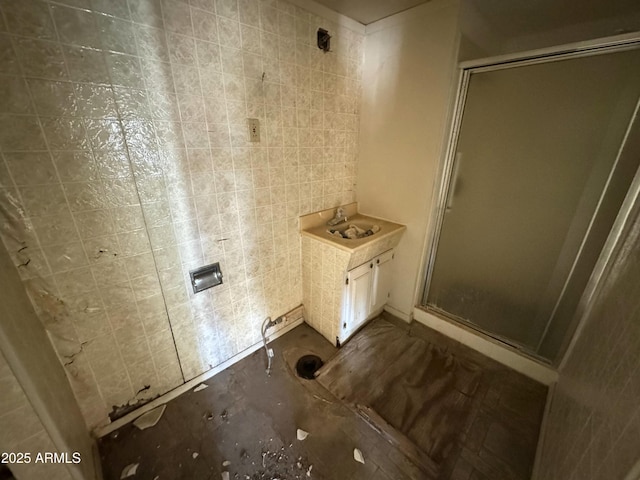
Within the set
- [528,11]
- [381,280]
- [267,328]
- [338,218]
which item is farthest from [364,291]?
[528,11]

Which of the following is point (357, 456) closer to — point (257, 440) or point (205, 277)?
point (257, 440)

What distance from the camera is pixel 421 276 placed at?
6.78 feet

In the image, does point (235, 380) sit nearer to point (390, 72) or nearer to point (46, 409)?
point (46, 409)

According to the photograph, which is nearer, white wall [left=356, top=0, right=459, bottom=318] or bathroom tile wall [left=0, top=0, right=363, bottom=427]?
bathroom tile wall [left=0, top=0, right=363, bottom=427]

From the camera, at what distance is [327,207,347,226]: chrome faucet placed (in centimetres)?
205

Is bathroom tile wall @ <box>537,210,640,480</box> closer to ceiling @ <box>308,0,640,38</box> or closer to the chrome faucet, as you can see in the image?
ceiling @ <box>308,0,640,38</box>

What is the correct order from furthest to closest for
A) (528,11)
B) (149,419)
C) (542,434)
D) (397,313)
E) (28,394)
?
(397,313) → (528,11) → (149,419) → (542,434) → (28,394)

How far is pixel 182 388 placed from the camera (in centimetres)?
155

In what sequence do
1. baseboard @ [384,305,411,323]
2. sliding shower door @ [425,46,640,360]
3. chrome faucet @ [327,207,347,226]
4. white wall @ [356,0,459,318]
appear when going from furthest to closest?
baseboard @ [384,305,411,323]
chrome faucet @ [327,207,347,226]
white wall @ [356,0,459,318]
sliding shower door @ [425,46,640,360]

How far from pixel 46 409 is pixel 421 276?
2196 mm

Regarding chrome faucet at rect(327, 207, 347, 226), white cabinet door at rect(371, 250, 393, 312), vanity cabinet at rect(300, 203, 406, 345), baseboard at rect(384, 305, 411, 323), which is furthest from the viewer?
baseboard at rect(384, 305, 411, 323)

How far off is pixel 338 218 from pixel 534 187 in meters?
1.34

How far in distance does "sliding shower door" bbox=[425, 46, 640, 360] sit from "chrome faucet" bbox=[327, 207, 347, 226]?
80 centimetres

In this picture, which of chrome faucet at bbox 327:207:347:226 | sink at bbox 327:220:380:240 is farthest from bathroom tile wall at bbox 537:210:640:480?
chrome faucet at bbox 327:207:347:226
